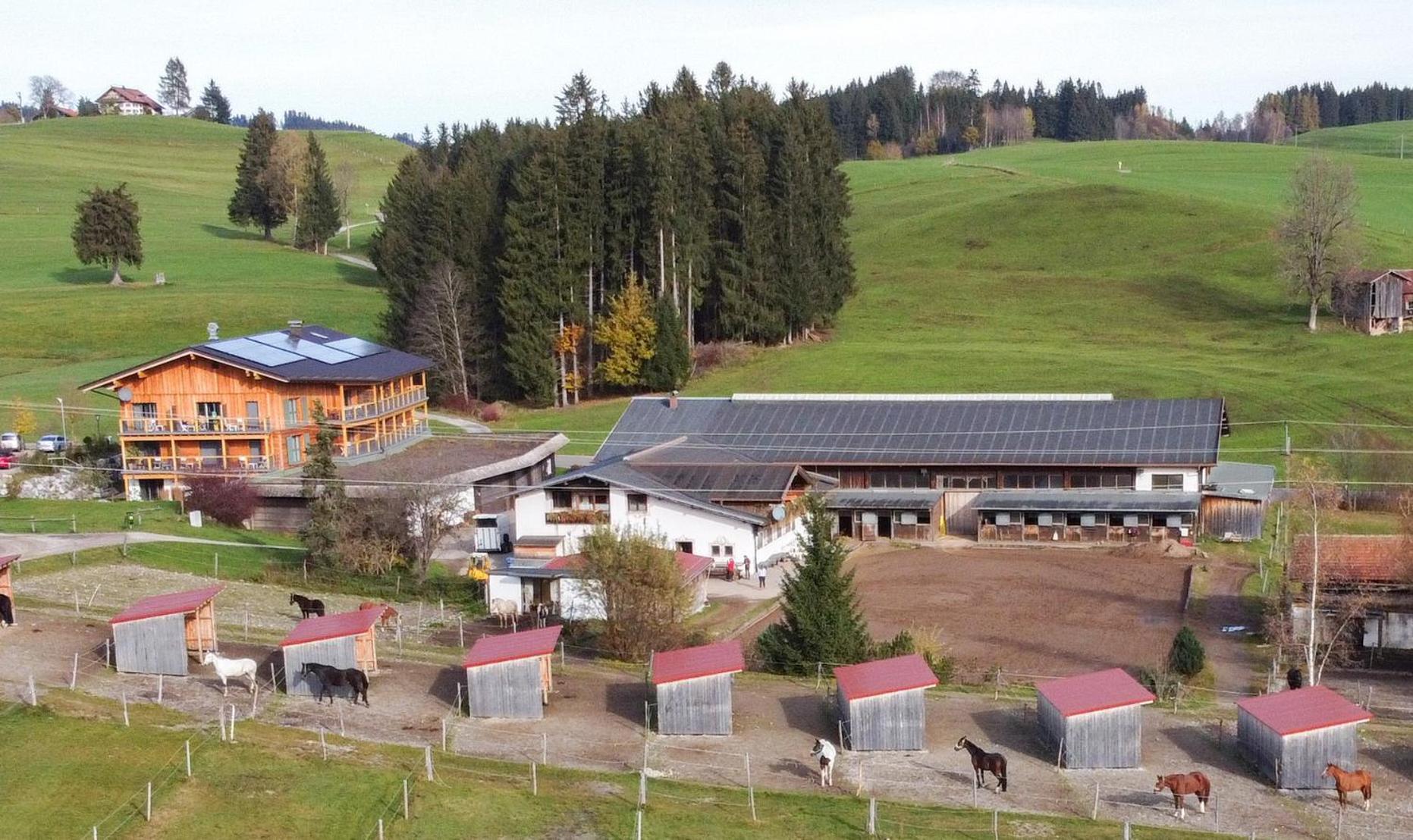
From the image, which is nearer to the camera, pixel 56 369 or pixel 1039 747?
pixel 1039 747

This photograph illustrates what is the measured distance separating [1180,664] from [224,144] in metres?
185

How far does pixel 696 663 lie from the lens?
1243 inches

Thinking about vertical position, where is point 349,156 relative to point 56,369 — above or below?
above

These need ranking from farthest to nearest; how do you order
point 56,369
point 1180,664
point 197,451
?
point 56,369 → point 197,451 → point 1180,664

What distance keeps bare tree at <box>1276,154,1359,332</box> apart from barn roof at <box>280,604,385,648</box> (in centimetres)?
6842

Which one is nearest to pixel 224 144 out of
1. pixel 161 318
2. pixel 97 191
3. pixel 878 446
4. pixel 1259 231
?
pixel 97 191

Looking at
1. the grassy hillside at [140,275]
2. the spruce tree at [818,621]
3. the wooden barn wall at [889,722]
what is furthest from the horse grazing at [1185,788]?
the grassy hillside at [140,275]

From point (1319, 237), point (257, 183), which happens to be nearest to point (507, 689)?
point (1319, 237)

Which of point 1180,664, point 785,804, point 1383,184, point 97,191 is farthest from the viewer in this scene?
point 1383,184

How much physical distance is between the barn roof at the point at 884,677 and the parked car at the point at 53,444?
4398 centimetres

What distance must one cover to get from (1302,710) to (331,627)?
2136cm

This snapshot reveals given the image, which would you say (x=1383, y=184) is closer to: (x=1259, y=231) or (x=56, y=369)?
(x=1259, y=231)

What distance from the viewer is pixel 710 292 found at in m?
88.4

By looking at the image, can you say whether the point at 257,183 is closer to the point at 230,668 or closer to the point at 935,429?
the point at 935,429
